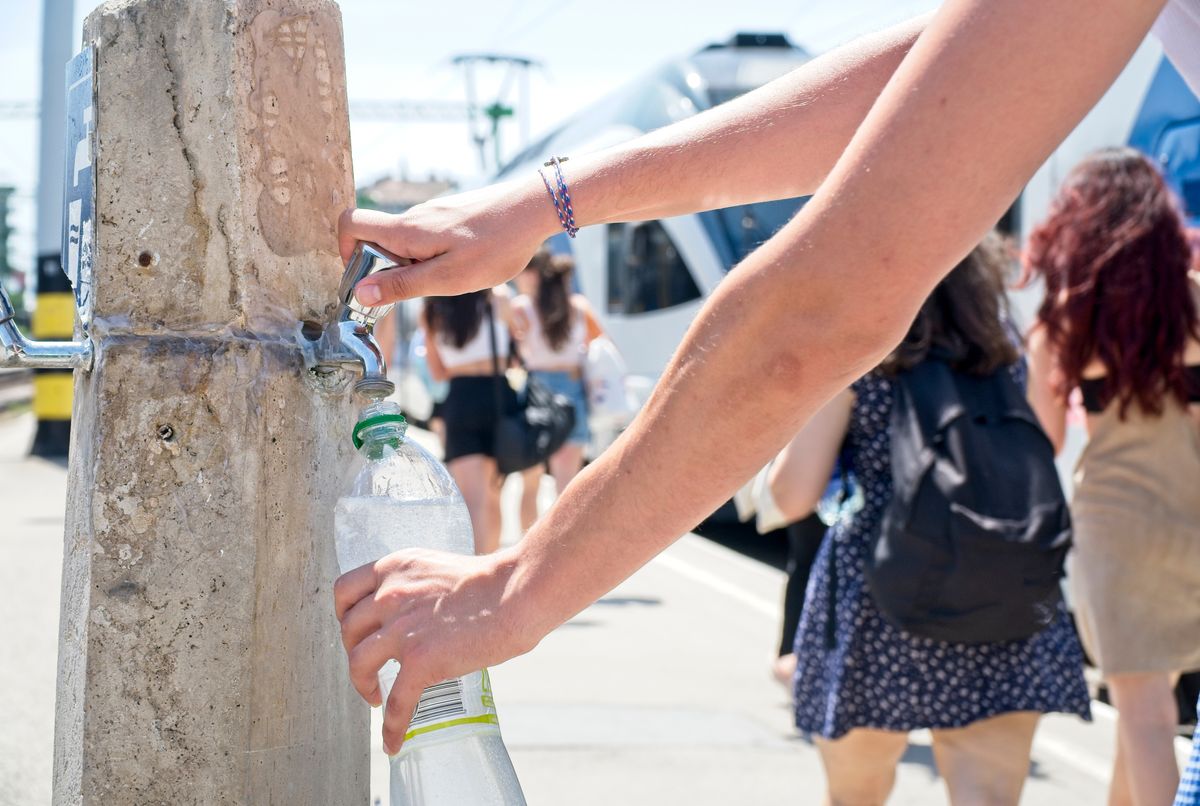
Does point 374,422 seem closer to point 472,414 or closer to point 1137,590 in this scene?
point 1137,590

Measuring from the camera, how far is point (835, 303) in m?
1.18

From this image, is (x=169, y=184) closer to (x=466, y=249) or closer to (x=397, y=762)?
(x=466, y=249)

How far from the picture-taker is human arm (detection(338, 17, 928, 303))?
5.43ft

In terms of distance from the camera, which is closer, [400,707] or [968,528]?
[400,707]

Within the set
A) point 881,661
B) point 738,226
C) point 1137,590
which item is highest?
point 738,226

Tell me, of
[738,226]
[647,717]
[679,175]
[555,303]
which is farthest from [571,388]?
[679,175]

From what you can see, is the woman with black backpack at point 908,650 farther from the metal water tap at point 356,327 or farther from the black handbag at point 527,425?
the black handbag at point 527,425

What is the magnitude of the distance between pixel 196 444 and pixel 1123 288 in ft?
8.89

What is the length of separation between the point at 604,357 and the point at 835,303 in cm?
718

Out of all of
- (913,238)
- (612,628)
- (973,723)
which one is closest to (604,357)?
(612,628)

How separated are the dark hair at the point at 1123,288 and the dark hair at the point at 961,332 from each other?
67cm

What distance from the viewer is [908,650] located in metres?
2.94

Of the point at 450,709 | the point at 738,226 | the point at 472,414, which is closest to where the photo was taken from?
the point at 450,709

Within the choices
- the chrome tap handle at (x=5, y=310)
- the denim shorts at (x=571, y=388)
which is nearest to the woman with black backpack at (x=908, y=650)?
the chrome tap handle at (x=5, y=310)
